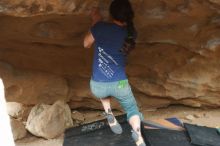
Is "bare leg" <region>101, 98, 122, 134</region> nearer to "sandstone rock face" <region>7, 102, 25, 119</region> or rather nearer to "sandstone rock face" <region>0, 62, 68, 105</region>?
"sandstone rock face" <region>0, 62, 68, 105</region>

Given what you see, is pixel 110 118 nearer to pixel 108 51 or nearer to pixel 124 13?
pixel 108 51

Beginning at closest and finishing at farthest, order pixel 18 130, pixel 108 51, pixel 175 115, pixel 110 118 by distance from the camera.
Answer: pixel 108 51 < pixel 110 118 < pixel 18 130 < pixel 175 115

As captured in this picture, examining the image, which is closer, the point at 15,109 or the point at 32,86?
the point at 32,86

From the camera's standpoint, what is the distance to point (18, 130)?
4602 mm

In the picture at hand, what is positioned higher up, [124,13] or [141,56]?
[124,13]

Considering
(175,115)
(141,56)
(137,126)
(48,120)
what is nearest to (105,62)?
(137,126)

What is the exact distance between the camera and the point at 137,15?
384 cm

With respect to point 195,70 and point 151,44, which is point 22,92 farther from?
point 195,70

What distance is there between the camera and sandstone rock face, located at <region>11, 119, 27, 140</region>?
457 centimetres

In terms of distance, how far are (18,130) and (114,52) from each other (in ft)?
5.14

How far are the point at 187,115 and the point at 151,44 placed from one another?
0.86 metres

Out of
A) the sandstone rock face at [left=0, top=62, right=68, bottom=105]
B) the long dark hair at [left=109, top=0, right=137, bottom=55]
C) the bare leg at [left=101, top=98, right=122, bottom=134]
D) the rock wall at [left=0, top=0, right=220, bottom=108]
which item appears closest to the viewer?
the long dark hair at [left=109, top=0, right=137, bottom=55]

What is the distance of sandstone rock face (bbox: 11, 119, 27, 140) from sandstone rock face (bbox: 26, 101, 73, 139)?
0.05m

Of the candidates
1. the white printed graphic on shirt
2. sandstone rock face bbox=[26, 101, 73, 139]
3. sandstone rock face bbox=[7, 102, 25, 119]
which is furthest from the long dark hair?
sandstone rock face bbox=[7, 102, 25, 119]
